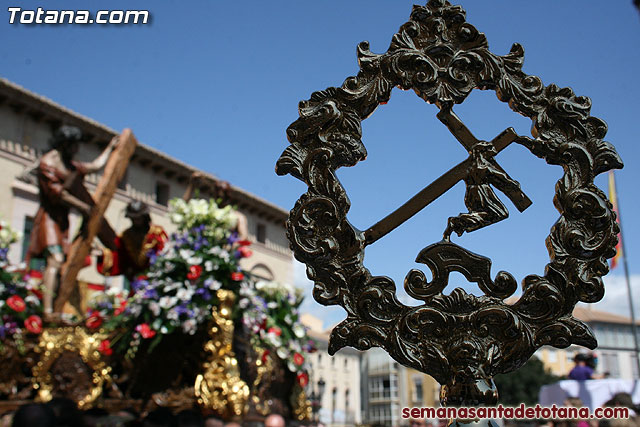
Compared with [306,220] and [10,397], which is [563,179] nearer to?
[306,220]

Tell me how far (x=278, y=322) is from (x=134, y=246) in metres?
1.91

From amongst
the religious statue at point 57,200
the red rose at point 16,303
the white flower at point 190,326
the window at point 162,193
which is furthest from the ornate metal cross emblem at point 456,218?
the window at point 162,193

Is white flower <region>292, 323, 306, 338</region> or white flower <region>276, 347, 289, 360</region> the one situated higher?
white flower <region>292, 323, 306, 338</region>

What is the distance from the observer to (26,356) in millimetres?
5270

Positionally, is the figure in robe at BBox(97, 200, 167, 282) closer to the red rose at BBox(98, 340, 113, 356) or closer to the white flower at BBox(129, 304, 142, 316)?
Answer: the white flower at BBox(129, 304, 142, 316)

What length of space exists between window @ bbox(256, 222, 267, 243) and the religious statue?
93.9 feet

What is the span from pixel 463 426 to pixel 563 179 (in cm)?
92

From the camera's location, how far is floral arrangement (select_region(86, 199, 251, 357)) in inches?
205

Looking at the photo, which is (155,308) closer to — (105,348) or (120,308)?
(105,348)

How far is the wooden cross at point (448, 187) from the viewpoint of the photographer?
7.78 ft

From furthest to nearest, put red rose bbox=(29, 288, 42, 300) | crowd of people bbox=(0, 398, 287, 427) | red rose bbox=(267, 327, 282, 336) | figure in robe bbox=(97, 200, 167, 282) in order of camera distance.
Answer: figure in robe bbox=(97, 200, 167, 282) < red rose bbox=(29, 288, 42, 300) < red rose bbox=(267, 327, 282, 336) < crowd of people bbox=(0, 398, 287, 427)

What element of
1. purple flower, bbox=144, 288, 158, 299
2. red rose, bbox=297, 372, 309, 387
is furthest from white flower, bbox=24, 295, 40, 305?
red rose, bbox=297, 372, 309, 387

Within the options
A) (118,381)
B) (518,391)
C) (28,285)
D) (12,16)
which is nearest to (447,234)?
(118,381)

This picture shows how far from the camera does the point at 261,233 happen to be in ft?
117
